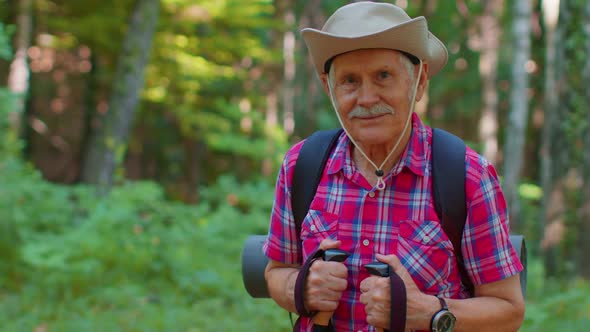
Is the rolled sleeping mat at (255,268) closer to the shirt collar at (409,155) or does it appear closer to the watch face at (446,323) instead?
the shirt collar at (409,155)

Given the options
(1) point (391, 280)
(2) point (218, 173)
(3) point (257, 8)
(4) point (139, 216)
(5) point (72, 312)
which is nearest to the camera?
(1) point (391, 280)

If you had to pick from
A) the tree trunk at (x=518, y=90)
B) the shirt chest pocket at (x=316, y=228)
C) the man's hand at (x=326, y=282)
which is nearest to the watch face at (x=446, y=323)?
the man's hand at (x=326, y=282)

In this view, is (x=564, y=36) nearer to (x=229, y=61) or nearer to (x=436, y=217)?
(x=229, y=61)

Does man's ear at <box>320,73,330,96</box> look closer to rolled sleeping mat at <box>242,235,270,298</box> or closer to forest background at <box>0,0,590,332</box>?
rolled sleeping mat at <box>242,235,270,298</box>

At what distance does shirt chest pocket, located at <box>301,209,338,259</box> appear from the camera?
7.01 feet

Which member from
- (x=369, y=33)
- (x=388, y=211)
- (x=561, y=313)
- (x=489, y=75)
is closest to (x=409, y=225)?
(x=388, y=211)

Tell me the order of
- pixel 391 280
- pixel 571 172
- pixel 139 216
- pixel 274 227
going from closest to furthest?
pixel 391 280 < pixel 274 227 < pixel 139 216 < pixel 571 172

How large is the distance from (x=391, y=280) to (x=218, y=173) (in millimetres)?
18188

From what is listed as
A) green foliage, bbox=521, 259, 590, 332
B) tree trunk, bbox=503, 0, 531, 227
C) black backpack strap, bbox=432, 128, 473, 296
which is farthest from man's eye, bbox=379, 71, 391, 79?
tree trunk, bbox=503, 0, 531, 227

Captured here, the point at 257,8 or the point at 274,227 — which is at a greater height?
the point at 257,8

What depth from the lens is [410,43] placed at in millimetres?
2088

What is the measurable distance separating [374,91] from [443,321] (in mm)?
746

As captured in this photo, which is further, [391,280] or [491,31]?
[491,31]

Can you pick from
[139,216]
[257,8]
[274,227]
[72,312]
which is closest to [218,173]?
[257,8]
